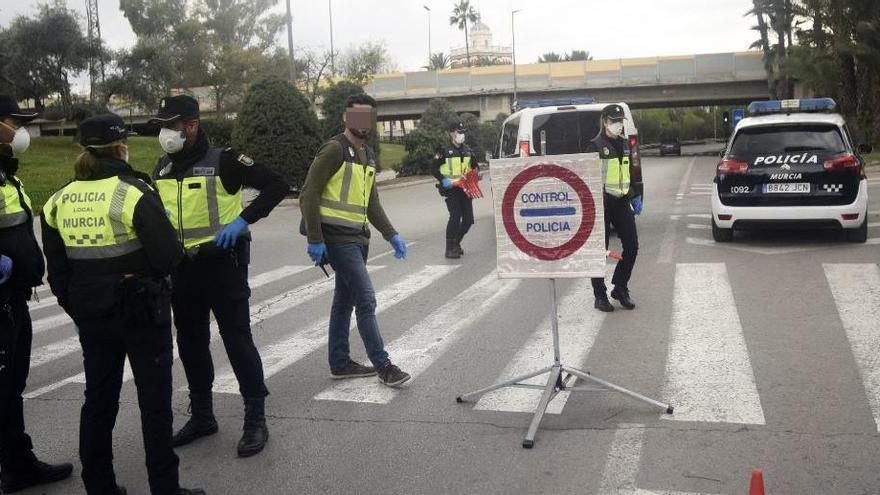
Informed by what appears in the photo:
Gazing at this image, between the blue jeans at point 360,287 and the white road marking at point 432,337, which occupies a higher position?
the blue jeans at point 360,287

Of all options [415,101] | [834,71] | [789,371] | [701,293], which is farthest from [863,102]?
[789,371]

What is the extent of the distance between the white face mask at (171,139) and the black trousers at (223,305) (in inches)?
24.3

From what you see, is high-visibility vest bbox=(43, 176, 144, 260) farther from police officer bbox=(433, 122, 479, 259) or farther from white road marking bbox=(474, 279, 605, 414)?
police officer bbox=(433, 122, 479, 259)

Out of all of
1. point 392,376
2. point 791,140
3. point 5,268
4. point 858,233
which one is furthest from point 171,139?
point 858,233

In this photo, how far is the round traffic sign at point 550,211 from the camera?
5273mm

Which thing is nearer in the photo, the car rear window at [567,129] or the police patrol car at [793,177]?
the police patrol car at [793,177]

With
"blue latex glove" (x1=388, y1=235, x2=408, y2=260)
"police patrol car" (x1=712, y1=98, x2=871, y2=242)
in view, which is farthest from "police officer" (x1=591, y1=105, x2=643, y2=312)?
"police patrol car" (x1=712, y1=98, x2=871, y2=242)

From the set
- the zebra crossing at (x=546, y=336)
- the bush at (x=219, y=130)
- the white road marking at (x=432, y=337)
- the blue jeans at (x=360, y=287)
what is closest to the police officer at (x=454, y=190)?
the zebra crossing at (x=546, y=336)

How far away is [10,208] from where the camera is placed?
4.57 metres

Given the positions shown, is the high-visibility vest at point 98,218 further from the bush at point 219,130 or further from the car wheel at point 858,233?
the bush at point 219,130

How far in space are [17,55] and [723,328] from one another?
146 ft

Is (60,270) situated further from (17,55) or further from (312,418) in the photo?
(17,55)

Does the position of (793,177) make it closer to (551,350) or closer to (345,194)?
(551,350)

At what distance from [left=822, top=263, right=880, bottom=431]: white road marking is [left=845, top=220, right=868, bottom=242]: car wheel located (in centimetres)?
153
